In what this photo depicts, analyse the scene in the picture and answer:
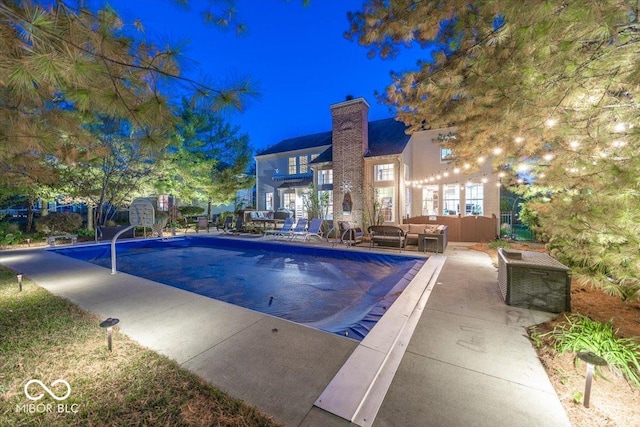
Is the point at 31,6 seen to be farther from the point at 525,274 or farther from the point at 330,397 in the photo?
the point at 525,274

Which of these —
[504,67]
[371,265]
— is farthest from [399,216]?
[504,67]

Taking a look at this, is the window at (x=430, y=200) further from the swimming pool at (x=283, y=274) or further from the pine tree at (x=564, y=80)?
the pine tree at (x=564, y=80)

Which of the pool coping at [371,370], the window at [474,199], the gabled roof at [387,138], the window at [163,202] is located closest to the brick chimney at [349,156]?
the gabled roof at [387,138]

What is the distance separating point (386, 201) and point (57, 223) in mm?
16889

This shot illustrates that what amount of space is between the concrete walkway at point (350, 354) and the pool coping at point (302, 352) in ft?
0.04

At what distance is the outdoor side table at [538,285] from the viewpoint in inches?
148

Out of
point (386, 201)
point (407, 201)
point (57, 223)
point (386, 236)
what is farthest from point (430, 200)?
point (57, 223)

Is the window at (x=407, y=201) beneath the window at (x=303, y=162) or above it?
beneath

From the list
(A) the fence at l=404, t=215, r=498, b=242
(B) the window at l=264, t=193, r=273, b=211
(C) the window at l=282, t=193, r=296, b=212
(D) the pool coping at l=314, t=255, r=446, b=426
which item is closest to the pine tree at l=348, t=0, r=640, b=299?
(D) the pool coping at l=314, t=255, r=446, b=426

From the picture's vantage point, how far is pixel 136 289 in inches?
189

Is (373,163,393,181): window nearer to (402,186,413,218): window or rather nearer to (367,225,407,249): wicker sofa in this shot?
(402,186,413,218): window

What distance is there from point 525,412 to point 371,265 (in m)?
6.51

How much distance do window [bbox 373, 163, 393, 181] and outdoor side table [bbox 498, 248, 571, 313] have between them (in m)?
9.58

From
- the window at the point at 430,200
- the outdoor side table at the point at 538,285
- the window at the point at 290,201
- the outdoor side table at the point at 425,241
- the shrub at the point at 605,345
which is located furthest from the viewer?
the window at the point at 290,201
